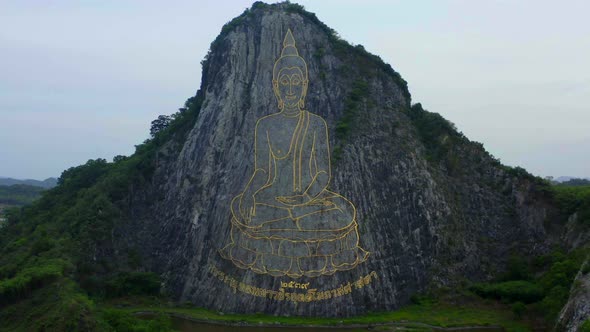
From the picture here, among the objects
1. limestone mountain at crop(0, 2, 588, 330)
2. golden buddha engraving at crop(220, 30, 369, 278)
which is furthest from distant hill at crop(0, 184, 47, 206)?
Answer: golden buddha engraving at crop(220, 30, 369, 278)

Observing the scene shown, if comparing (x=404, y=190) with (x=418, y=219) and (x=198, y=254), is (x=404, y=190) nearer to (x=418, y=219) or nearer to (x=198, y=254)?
(x=418, y=219)

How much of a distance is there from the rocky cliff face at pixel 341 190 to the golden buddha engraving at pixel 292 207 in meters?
0.54

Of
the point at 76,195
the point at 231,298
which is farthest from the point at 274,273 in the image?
the point at 76,195

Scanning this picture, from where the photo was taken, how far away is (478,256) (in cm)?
2991

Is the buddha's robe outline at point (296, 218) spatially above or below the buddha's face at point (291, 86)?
below

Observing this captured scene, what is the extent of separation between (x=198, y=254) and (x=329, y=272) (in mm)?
7458

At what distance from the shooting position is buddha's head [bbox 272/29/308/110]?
108 ft

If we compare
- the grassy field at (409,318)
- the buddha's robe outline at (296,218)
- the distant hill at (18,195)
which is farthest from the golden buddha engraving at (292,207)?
the distant hill at (18,195)

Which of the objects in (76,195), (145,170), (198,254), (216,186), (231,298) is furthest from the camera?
(76,195)

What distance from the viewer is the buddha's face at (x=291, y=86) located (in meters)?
33.0

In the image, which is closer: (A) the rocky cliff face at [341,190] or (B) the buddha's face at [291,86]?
(A) the rocky cliff face at [341,190]

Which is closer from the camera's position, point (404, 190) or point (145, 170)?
point (404, 190)

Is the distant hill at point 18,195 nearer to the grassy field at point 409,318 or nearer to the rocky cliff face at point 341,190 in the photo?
the rocky cliff face at point 341,190

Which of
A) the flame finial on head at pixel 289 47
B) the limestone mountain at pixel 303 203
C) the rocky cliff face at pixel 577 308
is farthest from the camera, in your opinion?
the flame finial on head at pixel 289 47
